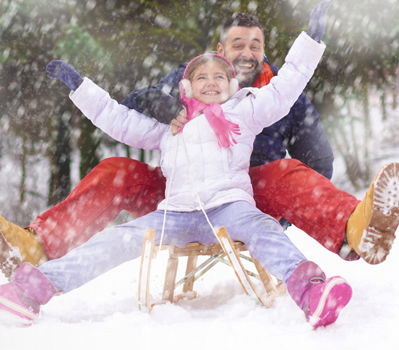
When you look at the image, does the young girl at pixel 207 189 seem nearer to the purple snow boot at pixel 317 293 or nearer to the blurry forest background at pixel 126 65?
the purple snow boot at pixel 317 293

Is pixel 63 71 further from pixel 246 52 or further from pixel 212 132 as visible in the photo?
pixel 246 52

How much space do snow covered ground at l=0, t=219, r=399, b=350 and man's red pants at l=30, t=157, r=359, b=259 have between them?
0.23m

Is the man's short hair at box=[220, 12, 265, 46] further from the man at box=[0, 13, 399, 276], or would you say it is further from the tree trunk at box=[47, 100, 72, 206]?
the tree trunk at box=[47, 100, 72, 206]

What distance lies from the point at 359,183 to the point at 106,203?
288cm

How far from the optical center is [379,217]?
962mm

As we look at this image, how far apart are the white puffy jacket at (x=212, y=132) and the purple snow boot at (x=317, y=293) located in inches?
15.2

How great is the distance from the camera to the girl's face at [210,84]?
4.77 ft

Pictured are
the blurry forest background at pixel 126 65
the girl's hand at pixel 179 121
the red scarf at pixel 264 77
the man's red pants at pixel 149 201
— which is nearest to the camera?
the man's red pants at pixel 149 201

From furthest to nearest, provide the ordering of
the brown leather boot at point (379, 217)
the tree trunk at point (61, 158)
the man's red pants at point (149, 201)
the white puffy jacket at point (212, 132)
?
the tree trunk at point (61, 158) < the white puffy jacket at point (212, 132) < the man's red pants at point (149, 201) < the brown leather boot at point (379, 217)

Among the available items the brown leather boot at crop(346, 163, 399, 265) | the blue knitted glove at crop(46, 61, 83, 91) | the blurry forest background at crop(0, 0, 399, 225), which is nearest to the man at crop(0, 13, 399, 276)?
the brown leather boot at crop(346, 163, 399, 265)

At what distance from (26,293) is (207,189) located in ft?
2.06

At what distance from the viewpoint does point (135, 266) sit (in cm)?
218

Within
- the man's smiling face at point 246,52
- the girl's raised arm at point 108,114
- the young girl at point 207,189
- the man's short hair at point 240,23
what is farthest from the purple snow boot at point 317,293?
the man's short hair at point 240,23

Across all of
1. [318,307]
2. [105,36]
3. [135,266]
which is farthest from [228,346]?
[105,36]
